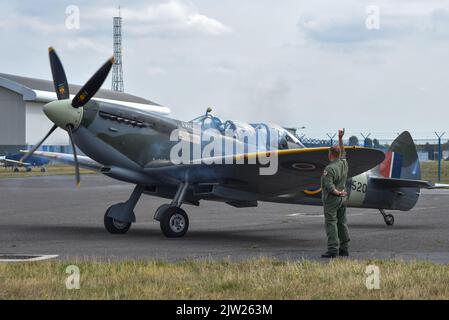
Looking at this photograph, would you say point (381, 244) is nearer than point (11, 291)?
No

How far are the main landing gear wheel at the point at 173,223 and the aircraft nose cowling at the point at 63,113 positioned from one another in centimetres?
214

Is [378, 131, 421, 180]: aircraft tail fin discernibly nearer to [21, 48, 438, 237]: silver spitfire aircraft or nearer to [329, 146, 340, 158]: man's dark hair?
[21, 48, 438, 237]: silver spitfire aircraft

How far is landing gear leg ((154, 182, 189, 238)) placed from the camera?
13305mm

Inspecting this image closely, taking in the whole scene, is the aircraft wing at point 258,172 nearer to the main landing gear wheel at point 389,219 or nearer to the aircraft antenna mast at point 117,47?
the main landing gear wheel at point 389,219

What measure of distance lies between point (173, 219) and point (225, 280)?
18.2 feet

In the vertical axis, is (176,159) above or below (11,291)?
above

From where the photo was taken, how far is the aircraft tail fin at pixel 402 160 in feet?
53.3

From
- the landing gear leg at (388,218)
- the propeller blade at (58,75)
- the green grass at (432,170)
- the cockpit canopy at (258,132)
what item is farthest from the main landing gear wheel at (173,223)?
the green grass at (432,170)

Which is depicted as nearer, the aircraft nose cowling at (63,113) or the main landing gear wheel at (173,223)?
the aircraft nose cowling at (63,113)

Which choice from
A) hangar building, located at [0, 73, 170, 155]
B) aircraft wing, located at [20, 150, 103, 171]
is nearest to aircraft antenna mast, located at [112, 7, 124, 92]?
hangar building, located at [0, 73, 170, 155]

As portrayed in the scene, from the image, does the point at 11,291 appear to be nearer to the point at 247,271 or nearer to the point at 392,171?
the point at 247,271

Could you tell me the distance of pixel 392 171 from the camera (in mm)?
16250
